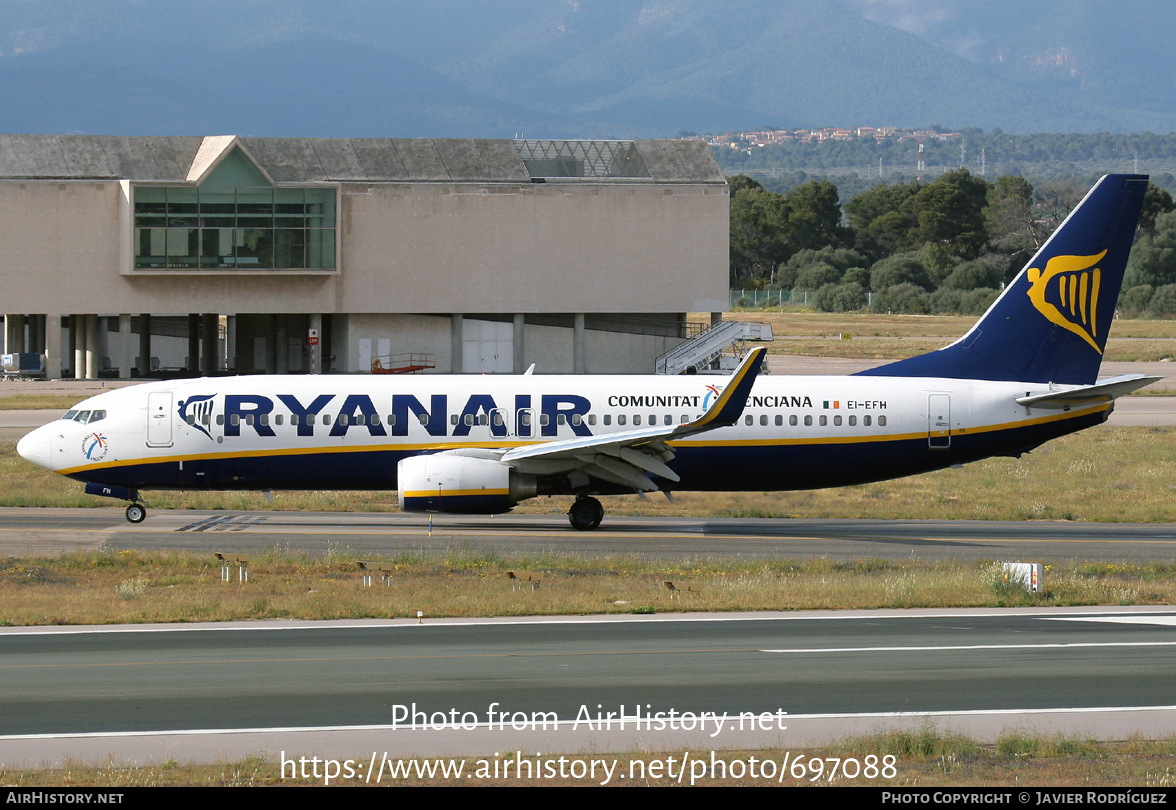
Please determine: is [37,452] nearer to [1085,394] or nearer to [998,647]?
[998,647]

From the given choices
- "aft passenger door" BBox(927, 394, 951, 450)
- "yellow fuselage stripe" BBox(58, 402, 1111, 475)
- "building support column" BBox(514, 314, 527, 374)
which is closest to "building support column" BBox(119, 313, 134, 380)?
"building support column" BBox(514, 314, 527, 374)

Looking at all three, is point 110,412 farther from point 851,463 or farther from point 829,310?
point 829,310

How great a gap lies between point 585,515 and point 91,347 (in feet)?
200

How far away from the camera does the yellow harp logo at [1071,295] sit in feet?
115

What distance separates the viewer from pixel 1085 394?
33.6 metres

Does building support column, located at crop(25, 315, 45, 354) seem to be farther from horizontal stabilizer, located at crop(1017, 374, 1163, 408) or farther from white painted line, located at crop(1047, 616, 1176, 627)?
white painted line, located at crop(1047, 616, 1176, 627)

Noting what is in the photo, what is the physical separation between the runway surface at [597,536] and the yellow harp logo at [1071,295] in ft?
17.5

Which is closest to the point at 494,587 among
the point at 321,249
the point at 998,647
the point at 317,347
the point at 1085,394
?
the point at 998,647

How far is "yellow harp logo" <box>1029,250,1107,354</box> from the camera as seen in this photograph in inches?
1382

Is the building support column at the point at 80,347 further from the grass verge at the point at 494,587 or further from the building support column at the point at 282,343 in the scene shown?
the grass verge at the point at 494,587

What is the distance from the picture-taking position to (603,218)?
284 feet

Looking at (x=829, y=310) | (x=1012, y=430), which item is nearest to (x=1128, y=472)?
(x=1012, y=430)

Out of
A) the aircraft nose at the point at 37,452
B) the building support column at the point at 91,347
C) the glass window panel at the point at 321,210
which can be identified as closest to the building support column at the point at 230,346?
the building support column at the point at 91,347

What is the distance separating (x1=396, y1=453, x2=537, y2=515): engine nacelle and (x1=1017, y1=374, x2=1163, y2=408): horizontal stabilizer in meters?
13.1
